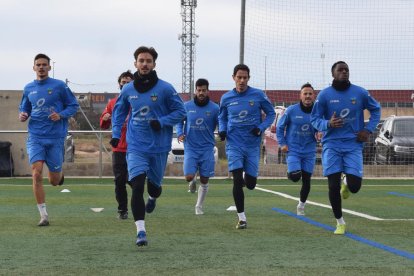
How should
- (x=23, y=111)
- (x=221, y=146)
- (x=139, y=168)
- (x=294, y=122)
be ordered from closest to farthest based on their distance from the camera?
(x=139, y=168)
(x=23, y=111)
(x=294, y=122)
(x=221, y=146)

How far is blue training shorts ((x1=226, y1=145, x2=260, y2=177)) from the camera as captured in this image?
11438 millimetres

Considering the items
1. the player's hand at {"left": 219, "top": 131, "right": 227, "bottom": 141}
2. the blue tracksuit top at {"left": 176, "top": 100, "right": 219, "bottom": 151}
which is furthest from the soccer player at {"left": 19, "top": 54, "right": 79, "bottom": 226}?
the blue tracksuit top at {"left": 176, "top": 100, "right": 219, "bottom": 151}

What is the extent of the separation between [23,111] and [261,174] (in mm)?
13265

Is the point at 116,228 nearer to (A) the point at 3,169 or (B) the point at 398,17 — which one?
(A) the point at 3,169

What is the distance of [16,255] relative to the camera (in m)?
8.15

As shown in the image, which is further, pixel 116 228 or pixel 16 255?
pixel 116 228

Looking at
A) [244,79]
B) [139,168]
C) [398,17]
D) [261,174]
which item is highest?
[398,17]

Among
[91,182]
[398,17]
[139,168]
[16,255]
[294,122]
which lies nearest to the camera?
[16,255]

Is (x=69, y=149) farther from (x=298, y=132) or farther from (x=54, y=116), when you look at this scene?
(x=54, y=116)

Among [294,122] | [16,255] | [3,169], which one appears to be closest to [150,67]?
[16,255]

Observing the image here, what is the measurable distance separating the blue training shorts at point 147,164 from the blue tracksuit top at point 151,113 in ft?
0.17

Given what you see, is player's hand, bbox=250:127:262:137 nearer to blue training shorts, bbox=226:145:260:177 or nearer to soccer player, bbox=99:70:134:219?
blue training shorts, bbox=226:145:260:177

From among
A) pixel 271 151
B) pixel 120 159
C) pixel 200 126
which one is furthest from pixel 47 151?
pixel 271 151

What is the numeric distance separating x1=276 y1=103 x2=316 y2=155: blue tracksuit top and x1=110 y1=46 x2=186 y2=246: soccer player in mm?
4290
